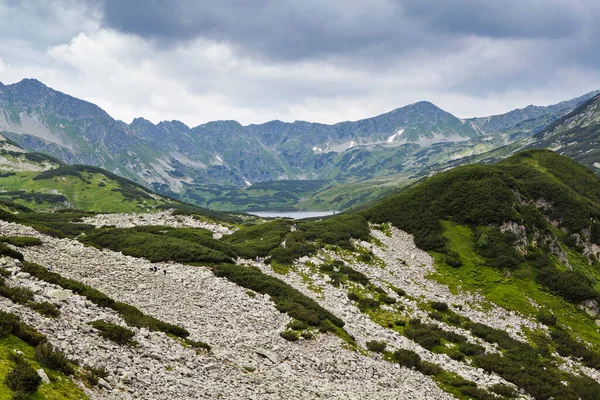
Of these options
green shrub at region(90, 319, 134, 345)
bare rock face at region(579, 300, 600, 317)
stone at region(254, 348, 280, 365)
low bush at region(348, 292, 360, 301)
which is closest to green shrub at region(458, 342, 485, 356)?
low bush at region(348, 292, 360, 301)

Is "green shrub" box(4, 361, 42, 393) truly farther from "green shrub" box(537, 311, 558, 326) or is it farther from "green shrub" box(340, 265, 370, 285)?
"green shrub" box(537, 311, 558, 326)

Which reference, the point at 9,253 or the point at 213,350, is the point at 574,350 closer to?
the point at 213,350

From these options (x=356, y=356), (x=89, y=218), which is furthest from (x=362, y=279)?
(x=89, y=218)

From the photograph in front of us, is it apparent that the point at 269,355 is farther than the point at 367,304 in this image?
No

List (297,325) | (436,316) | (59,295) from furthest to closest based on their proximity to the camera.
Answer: (436,316), (297,325), (59,295)

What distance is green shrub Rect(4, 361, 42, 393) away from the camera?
11117mm

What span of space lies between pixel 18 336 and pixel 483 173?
65.7m

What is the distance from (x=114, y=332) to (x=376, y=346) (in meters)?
18.0

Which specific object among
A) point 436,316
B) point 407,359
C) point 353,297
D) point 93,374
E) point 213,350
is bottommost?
point 436,316

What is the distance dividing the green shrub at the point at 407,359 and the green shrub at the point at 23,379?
21.6 meters

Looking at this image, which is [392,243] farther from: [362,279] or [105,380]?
[105,380]


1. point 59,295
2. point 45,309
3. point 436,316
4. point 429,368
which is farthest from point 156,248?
point 436,316

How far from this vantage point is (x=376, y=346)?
27.8 m

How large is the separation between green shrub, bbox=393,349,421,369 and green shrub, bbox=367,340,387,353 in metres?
1.01
